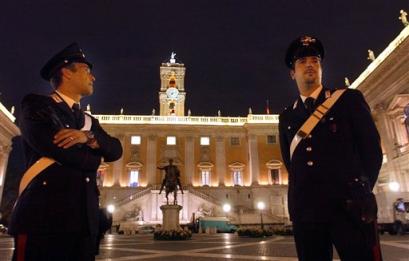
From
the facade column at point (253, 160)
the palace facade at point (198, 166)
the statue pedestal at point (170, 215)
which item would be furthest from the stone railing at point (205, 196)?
the statue pedestal at point (170, 215)

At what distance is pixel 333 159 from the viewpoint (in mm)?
2674

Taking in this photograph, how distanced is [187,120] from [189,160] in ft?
19.3

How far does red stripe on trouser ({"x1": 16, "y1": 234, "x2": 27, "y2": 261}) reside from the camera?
2045 mm

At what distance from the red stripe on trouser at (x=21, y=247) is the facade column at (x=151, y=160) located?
4225 centimetres

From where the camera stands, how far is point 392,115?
29.2m

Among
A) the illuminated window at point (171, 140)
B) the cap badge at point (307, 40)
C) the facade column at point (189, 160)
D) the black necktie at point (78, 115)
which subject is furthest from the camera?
the illuminated window at point (171, 140)

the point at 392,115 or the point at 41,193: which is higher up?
the point at 392,115

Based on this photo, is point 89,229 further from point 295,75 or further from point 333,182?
A: point 295,75

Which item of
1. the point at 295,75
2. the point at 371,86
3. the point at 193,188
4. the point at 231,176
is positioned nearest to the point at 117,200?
the point at 193,188

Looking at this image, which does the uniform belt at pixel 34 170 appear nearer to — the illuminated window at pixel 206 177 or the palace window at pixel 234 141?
the illuminated window at pixel 206 177

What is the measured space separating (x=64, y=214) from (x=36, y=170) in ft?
1.26

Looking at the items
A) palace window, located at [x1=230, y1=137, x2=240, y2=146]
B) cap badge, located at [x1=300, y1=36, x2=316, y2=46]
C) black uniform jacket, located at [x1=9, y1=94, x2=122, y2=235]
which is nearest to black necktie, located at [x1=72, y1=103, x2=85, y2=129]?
black uniform jacket, located at [x1=9, y1=94, x2=122, y2=235]

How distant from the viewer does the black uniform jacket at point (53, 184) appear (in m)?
2.15

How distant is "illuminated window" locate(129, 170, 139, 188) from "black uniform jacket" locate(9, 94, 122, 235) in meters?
42.7
